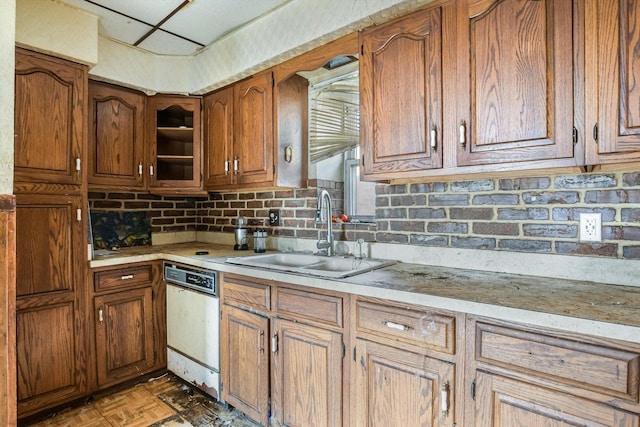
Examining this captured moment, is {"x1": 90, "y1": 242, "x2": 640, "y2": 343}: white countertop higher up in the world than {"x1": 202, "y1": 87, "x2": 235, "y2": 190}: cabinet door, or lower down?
lower down

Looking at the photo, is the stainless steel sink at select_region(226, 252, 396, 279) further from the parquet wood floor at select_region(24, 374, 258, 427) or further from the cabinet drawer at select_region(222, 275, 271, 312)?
the parquet wood floor at select_region(24, 374, 258, 427)

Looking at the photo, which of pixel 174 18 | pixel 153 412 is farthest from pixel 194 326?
pixel 174 18

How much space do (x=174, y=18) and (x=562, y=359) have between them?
2.63 meters

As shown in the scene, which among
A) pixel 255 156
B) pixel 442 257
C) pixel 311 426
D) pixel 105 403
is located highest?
pixel 255 156

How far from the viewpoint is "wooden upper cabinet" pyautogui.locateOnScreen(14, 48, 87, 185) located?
199 centimetres

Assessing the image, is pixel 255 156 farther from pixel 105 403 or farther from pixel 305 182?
pixel 105 403

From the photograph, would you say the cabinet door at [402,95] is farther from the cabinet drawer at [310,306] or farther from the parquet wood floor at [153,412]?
the parquet wood floor at [153,412]

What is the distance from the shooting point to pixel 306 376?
1.66m

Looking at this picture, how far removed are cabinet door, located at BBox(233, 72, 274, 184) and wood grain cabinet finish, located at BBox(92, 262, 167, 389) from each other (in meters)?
0.98

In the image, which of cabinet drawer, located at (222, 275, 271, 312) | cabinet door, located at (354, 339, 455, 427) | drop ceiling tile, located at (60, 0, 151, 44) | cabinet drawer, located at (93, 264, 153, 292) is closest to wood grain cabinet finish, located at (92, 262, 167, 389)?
cabinet drawer, located at (93, 264, 153, 292)

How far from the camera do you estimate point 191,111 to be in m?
2.83

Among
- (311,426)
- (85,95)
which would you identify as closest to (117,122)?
(85,95)

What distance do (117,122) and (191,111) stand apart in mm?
542

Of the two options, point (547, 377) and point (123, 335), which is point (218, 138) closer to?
point (123, 335)
